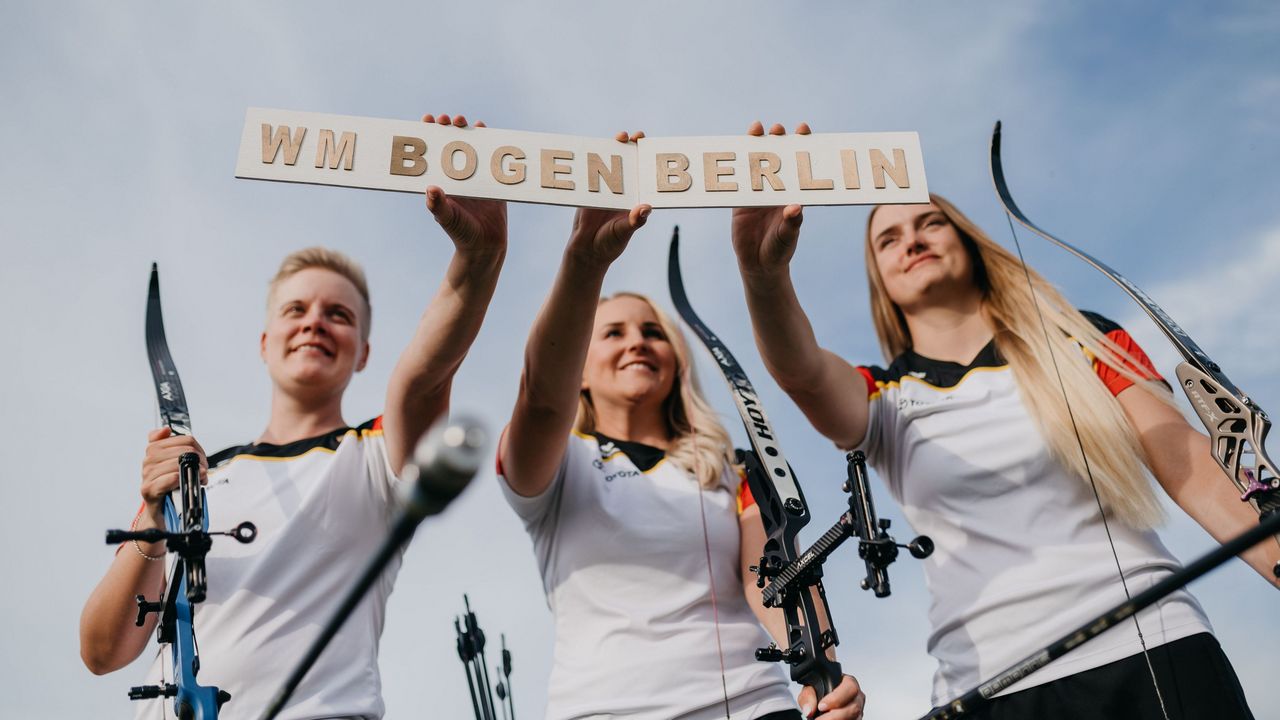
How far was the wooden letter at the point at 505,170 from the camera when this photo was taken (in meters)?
2.29

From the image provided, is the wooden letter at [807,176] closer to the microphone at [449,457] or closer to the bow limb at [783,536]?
the bow limb at [783,536]

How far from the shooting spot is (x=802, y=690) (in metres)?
2.37

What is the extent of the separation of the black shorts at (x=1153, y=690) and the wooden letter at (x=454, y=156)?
1.68 metres

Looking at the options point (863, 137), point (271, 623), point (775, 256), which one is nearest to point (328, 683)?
point (271, 623)

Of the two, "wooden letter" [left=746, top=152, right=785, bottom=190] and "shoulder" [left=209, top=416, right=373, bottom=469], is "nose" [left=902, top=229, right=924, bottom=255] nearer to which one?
"wooden letter" [left=746, top=152, right=785, bottom=190]

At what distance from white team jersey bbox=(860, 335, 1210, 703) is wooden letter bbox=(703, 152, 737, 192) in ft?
2.58

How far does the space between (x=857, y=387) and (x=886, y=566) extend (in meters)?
0.75

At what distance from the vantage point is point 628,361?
3.17 meters

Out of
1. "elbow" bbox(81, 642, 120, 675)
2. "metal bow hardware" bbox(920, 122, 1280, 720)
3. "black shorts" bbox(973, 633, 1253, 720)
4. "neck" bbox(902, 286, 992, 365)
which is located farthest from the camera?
"neck" bbox(902, 286, 992, 365)

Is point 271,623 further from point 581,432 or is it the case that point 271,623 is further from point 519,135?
point 519,135

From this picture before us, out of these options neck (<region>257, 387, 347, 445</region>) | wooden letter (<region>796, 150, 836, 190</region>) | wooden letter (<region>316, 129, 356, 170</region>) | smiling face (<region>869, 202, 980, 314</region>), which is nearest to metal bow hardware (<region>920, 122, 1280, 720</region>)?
smiling face (<region>869, 202, 980, 314</region>)

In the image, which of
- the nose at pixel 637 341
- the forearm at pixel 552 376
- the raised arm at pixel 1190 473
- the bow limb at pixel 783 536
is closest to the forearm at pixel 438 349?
the forearm at pixel 552 376

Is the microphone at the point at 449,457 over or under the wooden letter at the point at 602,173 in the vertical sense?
under

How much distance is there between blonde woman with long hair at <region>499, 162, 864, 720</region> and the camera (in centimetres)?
242
